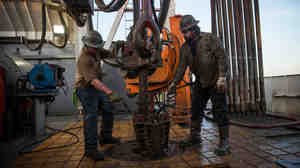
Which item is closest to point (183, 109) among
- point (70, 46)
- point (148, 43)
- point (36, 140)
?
point (148, 43)

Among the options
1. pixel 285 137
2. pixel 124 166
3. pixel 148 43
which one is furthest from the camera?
pixel 285 137

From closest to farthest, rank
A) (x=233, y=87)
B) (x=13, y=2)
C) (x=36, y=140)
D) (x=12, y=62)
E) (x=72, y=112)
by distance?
(x=36, y=140)
(x=12, y=62)
(x=233, y=87)
(x=13, y=2)
(x=72, y=112)

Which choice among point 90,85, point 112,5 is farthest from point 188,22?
point 90,85

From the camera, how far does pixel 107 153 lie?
238cm

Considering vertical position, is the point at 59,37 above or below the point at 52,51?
above

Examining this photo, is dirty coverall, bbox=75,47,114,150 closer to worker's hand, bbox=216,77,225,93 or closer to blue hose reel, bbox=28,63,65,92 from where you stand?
blue hose reel, bbox=28,63,65,92

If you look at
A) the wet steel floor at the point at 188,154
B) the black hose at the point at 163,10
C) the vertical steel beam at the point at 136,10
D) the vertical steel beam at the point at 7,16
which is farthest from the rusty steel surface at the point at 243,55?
the vertical steel beam at the point at 7,16

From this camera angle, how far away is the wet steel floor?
195 cm

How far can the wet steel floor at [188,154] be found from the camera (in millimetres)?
1949

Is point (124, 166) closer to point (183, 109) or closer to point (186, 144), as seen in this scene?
point (186, 144)

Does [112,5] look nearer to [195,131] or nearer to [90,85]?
[90,85]

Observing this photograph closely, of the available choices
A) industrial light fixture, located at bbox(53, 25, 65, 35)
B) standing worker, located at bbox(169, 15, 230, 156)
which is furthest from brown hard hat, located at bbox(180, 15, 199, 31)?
industrial light fixture, located at bbox(53, 25, 65, 35)

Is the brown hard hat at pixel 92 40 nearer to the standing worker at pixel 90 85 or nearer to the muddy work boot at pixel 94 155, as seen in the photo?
the standing worker at pixel 90 85

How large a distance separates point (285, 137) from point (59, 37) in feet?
20.3
